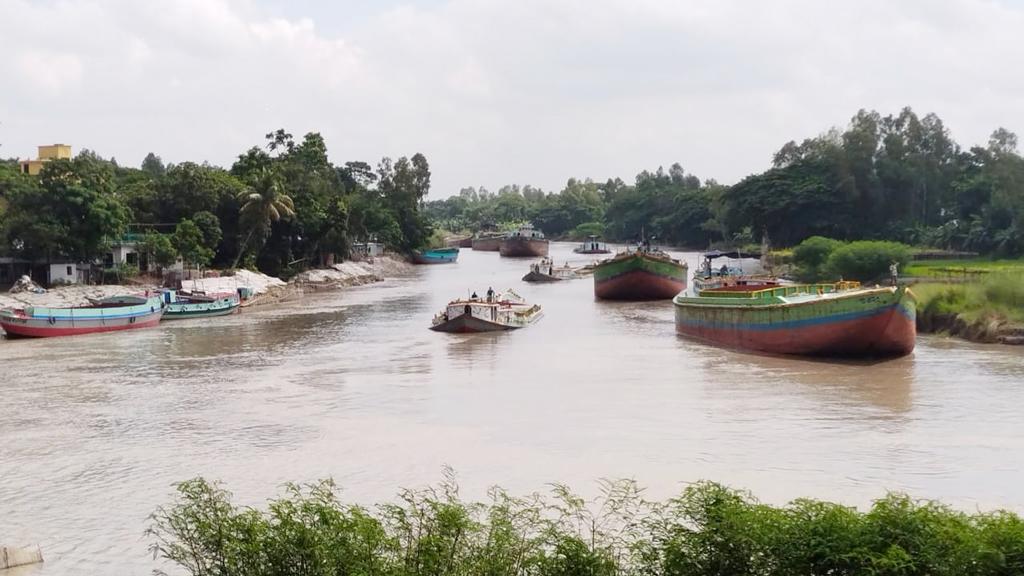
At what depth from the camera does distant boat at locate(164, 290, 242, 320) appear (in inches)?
1767

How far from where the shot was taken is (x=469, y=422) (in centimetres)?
2172

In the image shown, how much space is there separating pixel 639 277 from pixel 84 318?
27.8 metres

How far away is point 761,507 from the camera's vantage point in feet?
29.1

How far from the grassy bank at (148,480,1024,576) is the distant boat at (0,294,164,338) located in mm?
31201

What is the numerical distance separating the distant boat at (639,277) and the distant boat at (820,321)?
18.4 m

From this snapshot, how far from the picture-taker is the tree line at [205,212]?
44844mm

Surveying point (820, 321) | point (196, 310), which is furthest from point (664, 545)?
point (196, 310)

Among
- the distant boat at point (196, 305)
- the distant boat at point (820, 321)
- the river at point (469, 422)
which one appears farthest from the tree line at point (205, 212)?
the distant boat at point (820, 321)

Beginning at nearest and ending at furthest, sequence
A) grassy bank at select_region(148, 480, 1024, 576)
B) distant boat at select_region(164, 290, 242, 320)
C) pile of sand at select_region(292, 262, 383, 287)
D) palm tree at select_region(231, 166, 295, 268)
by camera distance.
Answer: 1. grassy bank at select_region(148, 480, 1024, 576)
2. distant boat at select_region(164, 290, 242, 320)
3. palm tree at select_region(231, 166, 295, 268)
4. pile of sand at select_region(292, 262, 383, 287)

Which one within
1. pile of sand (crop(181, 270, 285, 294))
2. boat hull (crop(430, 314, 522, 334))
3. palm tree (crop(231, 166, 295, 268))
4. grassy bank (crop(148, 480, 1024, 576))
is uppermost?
palm tree (crop(231, 166, 295, 268))

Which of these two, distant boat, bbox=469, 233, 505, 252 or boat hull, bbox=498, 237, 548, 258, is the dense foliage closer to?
boat hull, bbox=498, 237, 548, 258

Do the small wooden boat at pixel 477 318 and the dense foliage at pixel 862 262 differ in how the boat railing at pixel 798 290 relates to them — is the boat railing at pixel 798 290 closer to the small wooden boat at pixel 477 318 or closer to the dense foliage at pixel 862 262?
the small wooden boat at pixel 477 318

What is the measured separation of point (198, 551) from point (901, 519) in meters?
6.22

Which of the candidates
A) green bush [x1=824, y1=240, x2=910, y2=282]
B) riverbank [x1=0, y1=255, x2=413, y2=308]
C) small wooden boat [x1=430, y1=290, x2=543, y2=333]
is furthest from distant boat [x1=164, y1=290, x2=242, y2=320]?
green bush [x1=824, y1=240, x2=910, y2=282]
